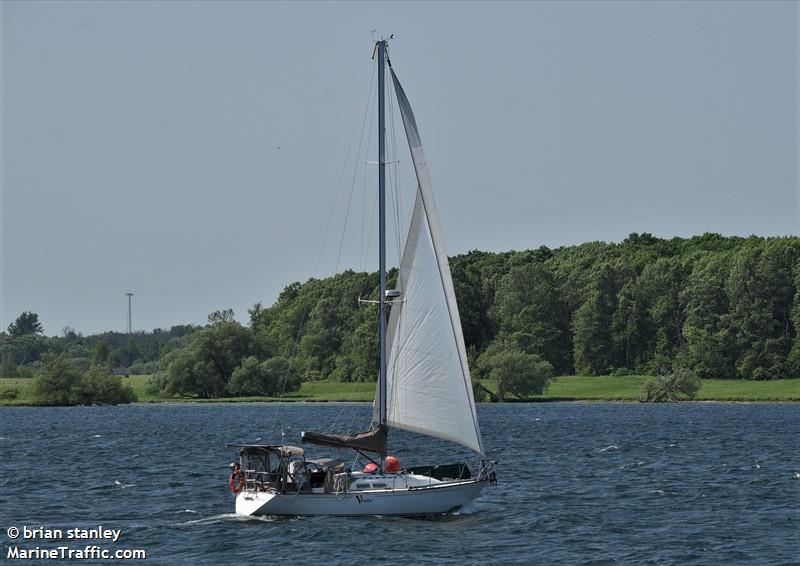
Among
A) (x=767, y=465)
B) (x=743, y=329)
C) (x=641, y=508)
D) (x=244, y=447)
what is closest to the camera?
(x=244, y=447)

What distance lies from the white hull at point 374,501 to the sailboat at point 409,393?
0.05 metres

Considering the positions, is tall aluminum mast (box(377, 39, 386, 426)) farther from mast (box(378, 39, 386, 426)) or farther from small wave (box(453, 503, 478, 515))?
small wave (box(453, 503, 478, 515))

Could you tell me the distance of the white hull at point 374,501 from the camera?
5325 centimetres

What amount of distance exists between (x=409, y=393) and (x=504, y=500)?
1067 cm

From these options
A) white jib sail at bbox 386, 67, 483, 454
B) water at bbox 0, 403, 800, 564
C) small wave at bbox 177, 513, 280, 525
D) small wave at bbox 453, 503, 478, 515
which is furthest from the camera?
small wave at bbox 453, 503, 478, 515

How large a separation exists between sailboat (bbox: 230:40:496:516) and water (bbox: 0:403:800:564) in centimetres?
119

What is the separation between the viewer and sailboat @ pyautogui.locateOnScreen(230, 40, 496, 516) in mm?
54125

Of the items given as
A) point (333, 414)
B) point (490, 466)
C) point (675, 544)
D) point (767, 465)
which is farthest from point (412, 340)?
point (333, 414)

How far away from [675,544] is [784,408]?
118m

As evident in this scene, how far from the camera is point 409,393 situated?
54.9 metres

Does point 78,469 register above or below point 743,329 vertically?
below

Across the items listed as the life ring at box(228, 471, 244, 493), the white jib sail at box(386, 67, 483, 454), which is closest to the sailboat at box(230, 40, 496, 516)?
the white jib sail at box(386, 67, 483, 454)

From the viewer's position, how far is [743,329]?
19775cm

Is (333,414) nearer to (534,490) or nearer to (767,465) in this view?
(767,465)
